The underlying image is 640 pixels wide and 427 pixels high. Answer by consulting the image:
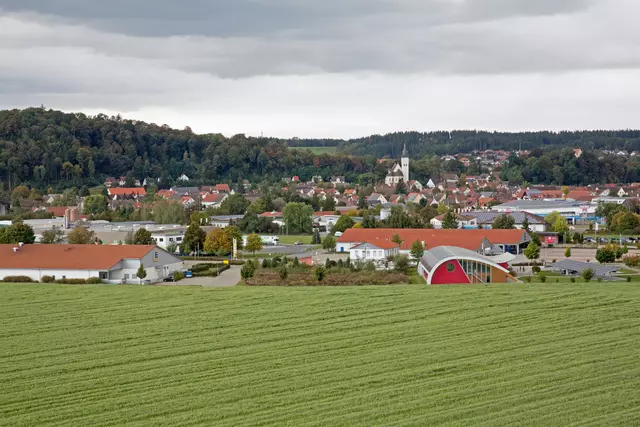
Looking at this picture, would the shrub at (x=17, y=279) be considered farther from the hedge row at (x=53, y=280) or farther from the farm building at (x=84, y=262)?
the farm building at (x=84, y=262)

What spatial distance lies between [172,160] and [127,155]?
5.64 meters

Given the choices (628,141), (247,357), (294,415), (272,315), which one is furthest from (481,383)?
(628,141)

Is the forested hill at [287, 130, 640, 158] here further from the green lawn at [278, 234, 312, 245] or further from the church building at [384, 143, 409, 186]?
the green lawn at [278, 234, 312, 245]

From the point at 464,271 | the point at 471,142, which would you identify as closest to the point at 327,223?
the point at 464,271

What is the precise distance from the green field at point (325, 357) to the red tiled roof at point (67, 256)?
5.88 m

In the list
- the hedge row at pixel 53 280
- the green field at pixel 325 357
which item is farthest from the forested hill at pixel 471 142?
the green field at pixel 325 357

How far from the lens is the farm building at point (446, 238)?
36.2m

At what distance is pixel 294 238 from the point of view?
47.2 metres

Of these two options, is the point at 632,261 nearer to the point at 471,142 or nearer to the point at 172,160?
the point at 172,160

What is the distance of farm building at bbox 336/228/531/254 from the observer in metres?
36.2

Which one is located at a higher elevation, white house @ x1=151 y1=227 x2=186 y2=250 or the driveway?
white house @ x1=151 y1=227 x2=186 y2=250

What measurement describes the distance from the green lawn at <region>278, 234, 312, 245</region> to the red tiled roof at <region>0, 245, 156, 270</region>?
15495mm

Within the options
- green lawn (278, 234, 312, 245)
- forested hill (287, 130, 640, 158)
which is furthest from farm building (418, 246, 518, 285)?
forested hill (287, 130, 640, 158)

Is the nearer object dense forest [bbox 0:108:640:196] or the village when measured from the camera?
the village
